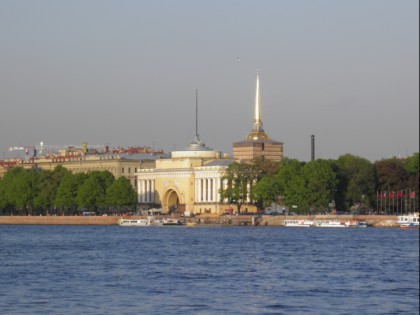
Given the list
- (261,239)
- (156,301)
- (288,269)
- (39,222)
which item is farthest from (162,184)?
(156,301)

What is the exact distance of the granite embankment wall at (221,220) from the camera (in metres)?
71.7

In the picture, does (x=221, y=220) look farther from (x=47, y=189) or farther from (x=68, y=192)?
(x=47, y=189)

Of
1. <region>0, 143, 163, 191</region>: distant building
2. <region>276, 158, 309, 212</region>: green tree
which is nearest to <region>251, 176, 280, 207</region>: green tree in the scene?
<region>276, 158, 309, 212</region>: green tree

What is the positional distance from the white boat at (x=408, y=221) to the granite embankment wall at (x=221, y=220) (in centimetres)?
127

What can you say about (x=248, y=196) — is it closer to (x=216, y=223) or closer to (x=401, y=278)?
(x=216, y=223)

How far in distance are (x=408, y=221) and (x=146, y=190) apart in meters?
38.6

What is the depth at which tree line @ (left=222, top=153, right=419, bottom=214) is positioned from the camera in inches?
3054

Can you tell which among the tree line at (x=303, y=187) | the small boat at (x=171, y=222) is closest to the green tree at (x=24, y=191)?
the tree line at (x=303, y=187)

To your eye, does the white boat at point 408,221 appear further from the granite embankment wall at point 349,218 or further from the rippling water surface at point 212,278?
the rippling water surface at point 212,278

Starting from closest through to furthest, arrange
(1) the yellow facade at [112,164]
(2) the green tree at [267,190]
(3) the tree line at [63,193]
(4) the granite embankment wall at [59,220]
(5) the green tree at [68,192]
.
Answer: (2) the green tree at [267,190] < (4) the granite embankment wall at [59,220] < (3) the tree line at [63,193] < (5) the green tree at [68,192] < (1) the yellow facade at [112,164]

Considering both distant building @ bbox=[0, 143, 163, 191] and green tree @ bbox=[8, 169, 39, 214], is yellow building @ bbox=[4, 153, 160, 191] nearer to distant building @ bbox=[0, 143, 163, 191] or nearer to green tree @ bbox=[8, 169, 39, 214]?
distant building @ bbox=[0, 143, 163, 191]

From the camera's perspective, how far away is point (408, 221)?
2648 inches

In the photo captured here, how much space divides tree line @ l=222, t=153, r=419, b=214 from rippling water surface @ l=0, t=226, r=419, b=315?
86.2ft

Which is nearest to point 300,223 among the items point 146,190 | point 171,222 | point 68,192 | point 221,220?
point 221,220
